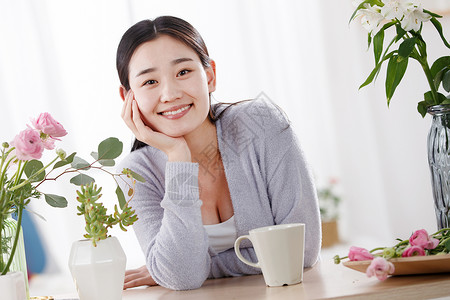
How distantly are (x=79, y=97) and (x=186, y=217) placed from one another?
205cm

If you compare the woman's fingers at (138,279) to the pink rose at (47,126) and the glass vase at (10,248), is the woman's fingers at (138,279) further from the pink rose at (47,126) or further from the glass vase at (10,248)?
the pink rose at (47,126)

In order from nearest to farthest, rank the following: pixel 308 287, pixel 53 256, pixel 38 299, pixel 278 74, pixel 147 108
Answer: pixel 308 287 → pixel 38 299 → pixel 147 108 → pixel 53 256 → pixel 278 74

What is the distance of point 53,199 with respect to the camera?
1030 mm

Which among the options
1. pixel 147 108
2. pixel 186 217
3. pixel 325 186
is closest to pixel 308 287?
pixel 186 217

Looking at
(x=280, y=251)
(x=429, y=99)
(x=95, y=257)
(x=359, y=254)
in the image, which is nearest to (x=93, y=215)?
(x=95, y=257)

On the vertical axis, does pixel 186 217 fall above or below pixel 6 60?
below

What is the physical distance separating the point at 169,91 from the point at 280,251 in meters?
0.51

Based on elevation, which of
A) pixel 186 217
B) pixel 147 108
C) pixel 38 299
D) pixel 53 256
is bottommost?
pixel 53 256

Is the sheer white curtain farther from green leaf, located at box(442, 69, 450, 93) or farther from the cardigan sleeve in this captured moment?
green leaf, located at box(442, 69, 450, 93)

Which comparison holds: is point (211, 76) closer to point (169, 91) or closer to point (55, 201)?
point (169, 91)

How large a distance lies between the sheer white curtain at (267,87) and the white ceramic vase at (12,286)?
2.10 meters

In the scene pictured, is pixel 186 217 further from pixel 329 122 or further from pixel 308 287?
pixel 329 122

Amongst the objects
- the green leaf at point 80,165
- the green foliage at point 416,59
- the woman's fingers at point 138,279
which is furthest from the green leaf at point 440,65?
the woman's fingers at point 138,279

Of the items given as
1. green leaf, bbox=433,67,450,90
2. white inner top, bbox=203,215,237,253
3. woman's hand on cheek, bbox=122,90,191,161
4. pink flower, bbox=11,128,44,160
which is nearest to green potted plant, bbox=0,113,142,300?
pink flower, bbox=11,128,44,160
